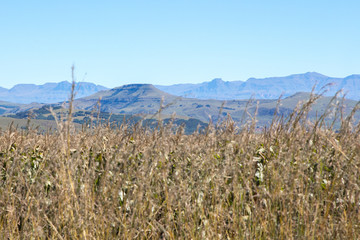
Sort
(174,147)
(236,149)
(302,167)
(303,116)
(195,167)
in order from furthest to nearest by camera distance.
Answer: (174,147) < (236,149) < (303,116) < (195,167) < (302,167)

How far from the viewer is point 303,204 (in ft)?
10.1

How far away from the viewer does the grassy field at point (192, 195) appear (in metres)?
2.90

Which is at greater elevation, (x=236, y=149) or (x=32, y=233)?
(x=236, y=149)

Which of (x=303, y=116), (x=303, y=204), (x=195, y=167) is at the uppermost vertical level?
(x=303, y=116)

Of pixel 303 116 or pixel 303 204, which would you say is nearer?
pixel 303 204

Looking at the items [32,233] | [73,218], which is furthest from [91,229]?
[32,233]

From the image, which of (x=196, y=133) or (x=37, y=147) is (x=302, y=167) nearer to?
(x=196, y=133)

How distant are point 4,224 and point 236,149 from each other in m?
3.10

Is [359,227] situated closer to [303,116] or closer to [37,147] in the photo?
[303,116]

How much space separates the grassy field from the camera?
2902 millimetres

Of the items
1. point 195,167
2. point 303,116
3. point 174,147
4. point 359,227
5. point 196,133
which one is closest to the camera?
point 359,227

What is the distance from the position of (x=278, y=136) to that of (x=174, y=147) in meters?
1.64

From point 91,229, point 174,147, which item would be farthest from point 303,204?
point 174,147

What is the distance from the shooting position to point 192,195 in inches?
150
